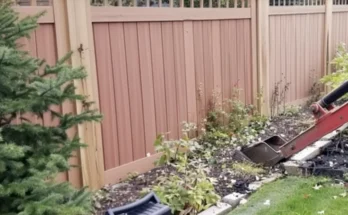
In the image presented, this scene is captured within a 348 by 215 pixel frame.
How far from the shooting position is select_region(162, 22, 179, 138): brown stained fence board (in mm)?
5004

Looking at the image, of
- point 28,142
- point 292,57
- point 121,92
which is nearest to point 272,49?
point 292,57

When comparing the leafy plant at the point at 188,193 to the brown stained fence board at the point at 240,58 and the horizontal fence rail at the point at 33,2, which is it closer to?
the horizontal fence rail at the point at 33,2

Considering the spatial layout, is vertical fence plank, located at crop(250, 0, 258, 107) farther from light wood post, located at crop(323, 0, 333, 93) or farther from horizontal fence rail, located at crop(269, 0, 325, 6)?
light wood post, located at crop(323, 0, 333, 93)

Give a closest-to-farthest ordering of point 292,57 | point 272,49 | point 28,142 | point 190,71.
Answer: point 28,142 < point 190,71 < point 272,49 < point 292,57

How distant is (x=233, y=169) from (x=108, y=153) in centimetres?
126

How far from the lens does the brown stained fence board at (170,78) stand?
5.00m

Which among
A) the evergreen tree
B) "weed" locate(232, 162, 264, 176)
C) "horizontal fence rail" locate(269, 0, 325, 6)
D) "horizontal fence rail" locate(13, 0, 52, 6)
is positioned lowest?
"weed" locate(232, 162, 264, 176)

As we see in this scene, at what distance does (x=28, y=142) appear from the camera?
101 inches

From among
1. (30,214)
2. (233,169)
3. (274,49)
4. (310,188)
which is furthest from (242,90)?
(30,214)

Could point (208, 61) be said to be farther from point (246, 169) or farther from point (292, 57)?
point (292, 57)

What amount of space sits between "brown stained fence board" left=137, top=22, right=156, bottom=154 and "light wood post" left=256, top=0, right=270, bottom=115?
2295 mm

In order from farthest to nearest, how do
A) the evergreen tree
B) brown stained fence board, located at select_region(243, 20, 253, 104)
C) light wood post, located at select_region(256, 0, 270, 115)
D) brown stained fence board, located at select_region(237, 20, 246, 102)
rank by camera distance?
light wood post, located at select_region(256, 0, 270, 115) < brown stained fence board, located at select_region(243, 20, 253, 104) < brown stained fence board, located at select_region(237, 20, 246, 102) < the evergreen tree

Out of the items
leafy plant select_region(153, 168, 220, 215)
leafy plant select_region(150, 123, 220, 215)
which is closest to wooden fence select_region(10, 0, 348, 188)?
leafy plant select_region(150, 123, 220, 215)

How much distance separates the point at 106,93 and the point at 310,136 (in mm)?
1914
